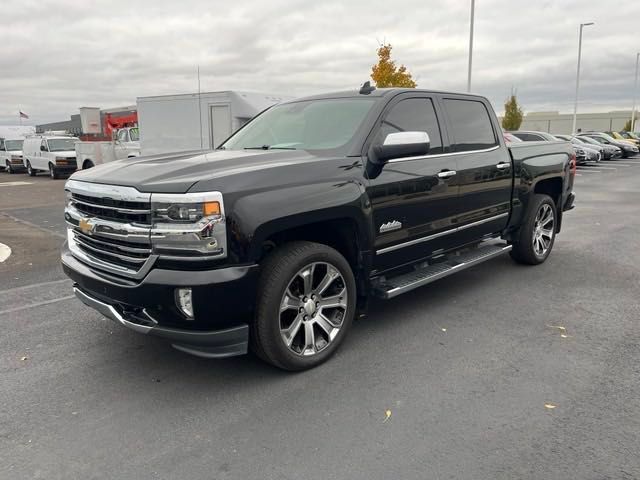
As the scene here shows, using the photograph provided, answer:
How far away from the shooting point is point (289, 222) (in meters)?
3.38

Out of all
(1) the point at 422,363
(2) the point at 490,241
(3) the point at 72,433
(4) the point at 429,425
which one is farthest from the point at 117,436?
(2) the point at 490,241

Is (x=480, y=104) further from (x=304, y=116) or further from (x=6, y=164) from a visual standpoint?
(x=6, y=164)

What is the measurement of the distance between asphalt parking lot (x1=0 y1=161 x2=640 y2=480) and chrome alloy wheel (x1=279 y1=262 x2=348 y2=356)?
22cm

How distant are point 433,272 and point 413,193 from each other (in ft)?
2.61

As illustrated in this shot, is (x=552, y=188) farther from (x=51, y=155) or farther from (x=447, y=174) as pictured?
(x=51, y=155)

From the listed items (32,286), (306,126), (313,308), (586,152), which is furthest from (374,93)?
(586,152)

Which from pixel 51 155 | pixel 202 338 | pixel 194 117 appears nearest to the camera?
pixel 202 338

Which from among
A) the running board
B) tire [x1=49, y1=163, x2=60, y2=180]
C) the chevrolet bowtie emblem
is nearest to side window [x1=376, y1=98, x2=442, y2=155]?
the running board

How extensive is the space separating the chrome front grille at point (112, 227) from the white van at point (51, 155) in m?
20.5

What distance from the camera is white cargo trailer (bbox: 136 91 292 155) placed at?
48.9ft

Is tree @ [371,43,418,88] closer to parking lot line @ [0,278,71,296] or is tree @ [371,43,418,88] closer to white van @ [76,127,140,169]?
white van @ [76,127,140,169]

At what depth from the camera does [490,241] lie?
20.0 ft

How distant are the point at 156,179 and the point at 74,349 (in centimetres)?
174

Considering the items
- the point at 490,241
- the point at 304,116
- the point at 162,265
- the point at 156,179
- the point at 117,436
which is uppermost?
the point at 304,116
